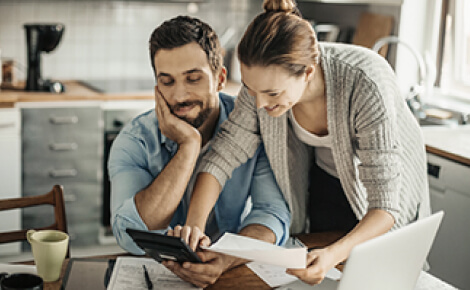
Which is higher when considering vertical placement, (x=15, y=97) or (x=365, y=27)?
(x=365, y=27)

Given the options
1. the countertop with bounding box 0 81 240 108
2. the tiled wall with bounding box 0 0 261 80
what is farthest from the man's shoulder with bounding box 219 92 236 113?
the tiled wall with bounding box 0 0 261 80

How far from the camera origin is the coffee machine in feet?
11.1

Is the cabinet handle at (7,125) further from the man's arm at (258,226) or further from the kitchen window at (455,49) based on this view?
the kitchen window at (455,49)

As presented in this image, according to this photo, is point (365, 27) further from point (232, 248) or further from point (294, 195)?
point (232, 248)

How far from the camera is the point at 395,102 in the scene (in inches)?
70.4

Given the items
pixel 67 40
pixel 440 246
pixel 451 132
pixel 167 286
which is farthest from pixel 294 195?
pixel 67 40

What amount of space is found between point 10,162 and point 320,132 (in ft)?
6.62

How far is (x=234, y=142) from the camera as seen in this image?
1764 millimetres

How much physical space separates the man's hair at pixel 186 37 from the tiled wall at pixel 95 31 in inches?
90.0

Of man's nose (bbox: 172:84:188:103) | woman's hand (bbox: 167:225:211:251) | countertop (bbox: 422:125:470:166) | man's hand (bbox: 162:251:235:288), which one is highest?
man's nose (bbox: 172:84:188:103)

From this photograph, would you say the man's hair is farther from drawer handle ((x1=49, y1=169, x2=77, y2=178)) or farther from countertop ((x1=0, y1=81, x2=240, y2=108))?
drawer handle ((x1=49, y1=169, x2=77, y2=178))

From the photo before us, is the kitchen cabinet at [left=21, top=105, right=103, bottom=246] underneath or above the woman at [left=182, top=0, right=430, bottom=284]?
underneath

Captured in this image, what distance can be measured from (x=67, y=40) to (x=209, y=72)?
7.86 ft

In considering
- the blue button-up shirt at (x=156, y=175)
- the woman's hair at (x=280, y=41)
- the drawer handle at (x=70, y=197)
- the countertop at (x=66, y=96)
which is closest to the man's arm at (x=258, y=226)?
the blue button-up shirt at (x=156, y=175)
